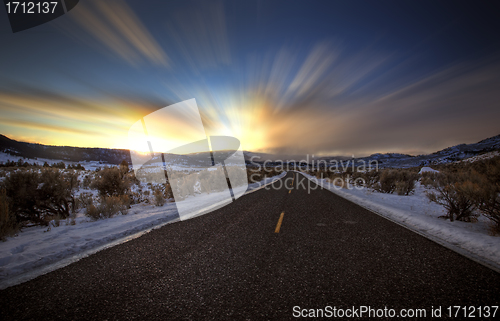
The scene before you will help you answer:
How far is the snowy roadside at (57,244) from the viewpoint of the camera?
3478 millimetres

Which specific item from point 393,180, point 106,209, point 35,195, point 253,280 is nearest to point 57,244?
point 106,209

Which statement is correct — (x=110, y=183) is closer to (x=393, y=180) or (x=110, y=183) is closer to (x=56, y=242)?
(x=56, y=242)

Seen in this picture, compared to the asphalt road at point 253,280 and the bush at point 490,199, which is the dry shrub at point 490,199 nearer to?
the bush at point 490,199

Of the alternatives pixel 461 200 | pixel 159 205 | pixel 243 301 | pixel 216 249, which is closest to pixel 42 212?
pixel 159 205

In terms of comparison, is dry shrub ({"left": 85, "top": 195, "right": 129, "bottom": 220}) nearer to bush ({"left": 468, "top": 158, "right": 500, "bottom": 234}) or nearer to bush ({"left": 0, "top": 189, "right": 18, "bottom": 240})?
bush ({"left": 0, "top": 189, "right": 18, "bottom": 240})

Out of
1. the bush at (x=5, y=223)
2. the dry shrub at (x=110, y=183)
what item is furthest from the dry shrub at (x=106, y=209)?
the dry shrub at (x=110, y=183)

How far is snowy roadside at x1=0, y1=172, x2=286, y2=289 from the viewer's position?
3.48 metres

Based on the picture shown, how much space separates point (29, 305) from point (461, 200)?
1037 centimetres

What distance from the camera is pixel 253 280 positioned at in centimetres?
303

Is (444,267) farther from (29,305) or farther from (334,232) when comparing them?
(29,305)

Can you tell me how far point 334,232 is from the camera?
210 inches

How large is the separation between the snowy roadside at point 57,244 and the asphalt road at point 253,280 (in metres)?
0.46

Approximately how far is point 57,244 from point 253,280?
4.77 meters

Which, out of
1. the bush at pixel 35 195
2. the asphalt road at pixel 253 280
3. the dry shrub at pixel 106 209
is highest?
the bush at pixel 35 195
